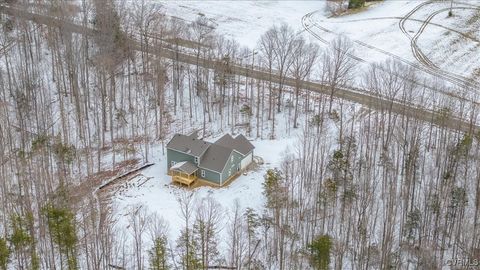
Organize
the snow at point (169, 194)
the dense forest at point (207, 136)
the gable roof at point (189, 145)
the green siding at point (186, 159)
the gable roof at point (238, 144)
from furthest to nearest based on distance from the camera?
the gable roof at point (238, 144)
the gable roof at point (189, 145)
the green siding at point (186, 159)
the snow at point (169, 194)
the dense forest at point (207, 136)

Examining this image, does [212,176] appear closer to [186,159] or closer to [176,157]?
[186,159]

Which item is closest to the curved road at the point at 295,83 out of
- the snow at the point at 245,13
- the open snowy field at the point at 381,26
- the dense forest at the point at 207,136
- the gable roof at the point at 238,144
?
the dense forest at the point at 207,136

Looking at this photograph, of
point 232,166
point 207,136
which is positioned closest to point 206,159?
point 232,166

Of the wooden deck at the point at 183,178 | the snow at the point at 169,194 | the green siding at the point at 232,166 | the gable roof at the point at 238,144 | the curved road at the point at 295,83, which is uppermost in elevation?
the curved road at the point at 295,83

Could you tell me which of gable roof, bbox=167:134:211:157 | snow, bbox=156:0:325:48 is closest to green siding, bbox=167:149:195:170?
gable roof, bbox=167:134:211:157

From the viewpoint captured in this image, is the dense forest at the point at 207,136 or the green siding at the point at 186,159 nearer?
the dense forest at the point at 207,136

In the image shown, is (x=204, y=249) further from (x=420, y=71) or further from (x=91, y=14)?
(x=91, y=14)

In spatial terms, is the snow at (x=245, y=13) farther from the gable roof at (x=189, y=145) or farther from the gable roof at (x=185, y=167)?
the gable roof at (x=185, y=167)

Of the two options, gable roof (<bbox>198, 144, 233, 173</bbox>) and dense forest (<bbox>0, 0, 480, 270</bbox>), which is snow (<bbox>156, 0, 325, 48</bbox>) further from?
gable roof (<bbox>198, 144, 233, 173</bbox>)
